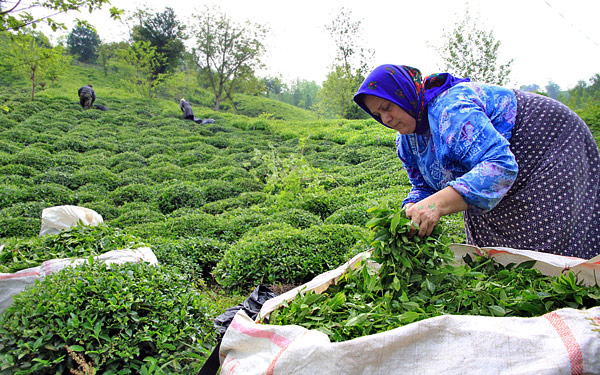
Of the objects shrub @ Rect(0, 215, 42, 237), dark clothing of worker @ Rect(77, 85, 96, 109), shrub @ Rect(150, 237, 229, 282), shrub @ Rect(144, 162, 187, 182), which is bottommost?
shrub @ Rect(0, 215, 42, 237)

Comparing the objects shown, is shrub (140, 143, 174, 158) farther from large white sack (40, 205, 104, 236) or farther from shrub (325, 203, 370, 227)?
large white sack (40, 205, 104, 236)

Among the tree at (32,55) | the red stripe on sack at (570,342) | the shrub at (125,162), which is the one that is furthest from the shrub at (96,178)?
the red stripe on sack at (570,342)

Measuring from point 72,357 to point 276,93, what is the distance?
193 feet

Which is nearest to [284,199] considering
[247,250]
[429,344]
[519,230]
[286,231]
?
[286,231]

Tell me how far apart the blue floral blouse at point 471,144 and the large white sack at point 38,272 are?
171cm

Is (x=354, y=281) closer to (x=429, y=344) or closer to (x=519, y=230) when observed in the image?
(x=429, y=344)

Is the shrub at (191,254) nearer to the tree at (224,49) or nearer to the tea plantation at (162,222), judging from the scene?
the tea plantation at (162,222)

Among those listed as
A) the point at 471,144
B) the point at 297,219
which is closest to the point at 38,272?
the point at 471,144

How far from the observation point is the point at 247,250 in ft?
11.6

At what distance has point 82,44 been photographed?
3794 cm

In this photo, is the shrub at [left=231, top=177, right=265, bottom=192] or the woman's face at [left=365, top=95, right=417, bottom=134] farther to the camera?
the shrub at [left=231, top=177, right=265, bottom=192]

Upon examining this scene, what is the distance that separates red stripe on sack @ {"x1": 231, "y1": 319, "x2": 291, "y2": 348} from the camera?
4.38 feet

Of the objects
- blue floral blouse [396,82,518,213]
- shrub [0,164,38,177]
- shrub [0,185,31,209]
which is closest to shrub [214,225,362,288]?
blue floral blouse [396,82,518,213]

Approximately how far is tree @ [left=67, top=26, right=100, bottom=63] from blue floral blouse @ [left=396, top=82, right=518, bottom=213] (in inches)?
1702
